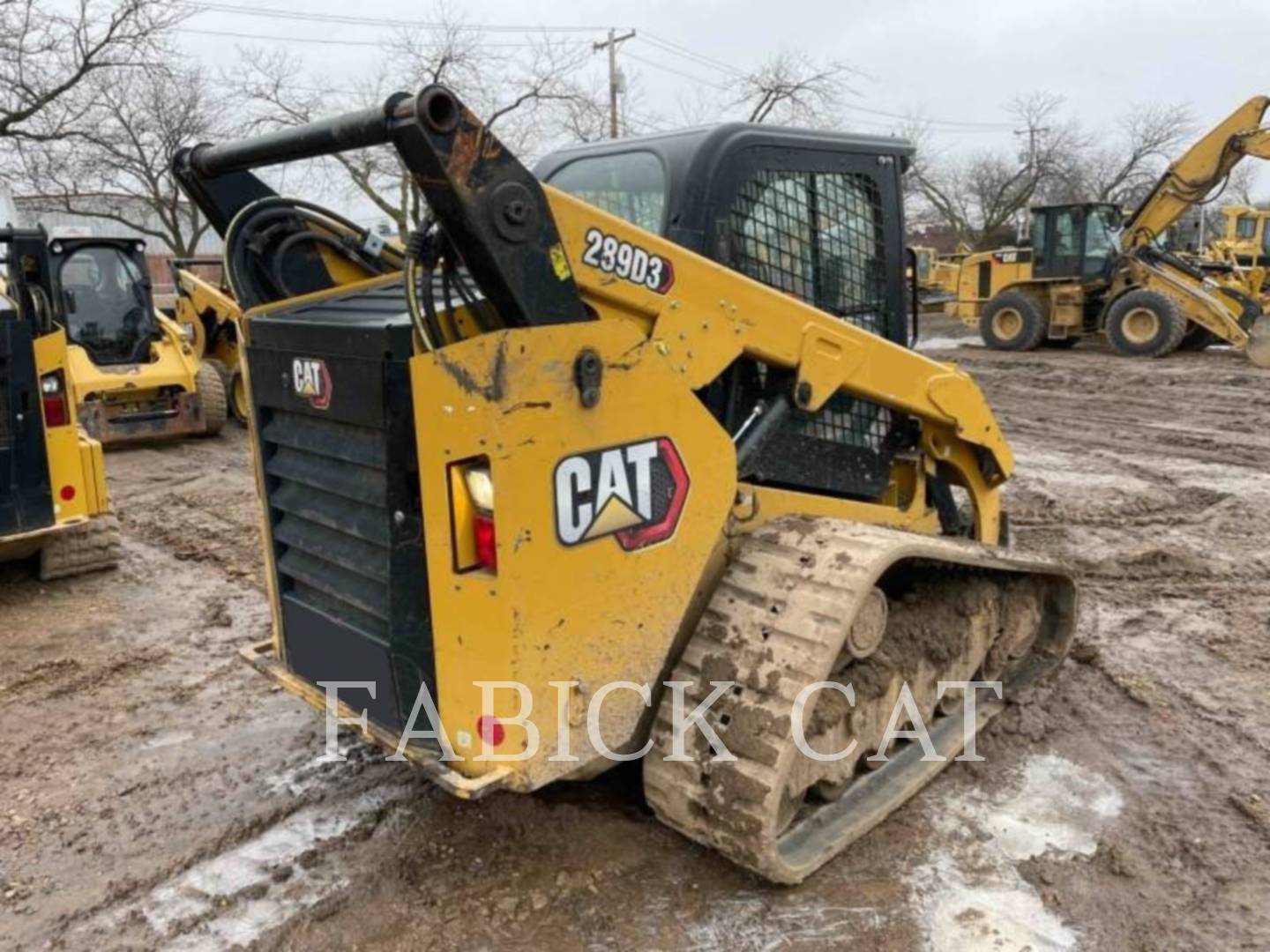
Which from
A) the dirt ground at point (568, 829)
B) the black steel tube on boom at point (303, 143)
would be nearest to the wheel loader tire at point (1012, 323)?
the dirt ground at point (568, 829)

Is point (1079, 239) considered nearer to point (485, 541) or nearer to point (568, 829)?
point (568, 829)

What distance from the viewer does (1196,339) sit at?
1661cm

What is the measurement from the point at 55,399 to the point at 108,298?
20.6 feet

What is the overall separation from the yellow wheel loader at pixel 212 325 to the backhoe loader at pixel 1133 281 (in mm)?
12422

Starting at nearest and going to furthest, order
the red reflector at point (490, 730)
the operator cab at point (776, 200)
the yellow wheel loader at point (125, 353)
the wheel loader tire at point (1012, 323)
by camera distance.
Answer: the red reflector at point (490, 730) < the operator cab at point (776, 200) < the yellow wheel loader at point (125, 353) < the wheel loader tire at point (1012, 323)

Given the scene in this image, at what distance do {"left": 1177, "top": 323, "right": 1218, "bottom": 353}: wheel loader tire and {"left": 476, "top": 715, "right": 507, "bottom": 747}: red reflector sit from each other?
654 inches

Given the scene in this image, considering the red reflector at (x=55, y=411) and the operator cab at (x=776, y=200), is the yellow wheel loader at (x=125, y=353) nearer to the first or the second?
the red reflector at (x=55, y=411)

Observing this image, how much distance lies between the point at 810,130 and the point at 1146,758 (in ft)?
8.30

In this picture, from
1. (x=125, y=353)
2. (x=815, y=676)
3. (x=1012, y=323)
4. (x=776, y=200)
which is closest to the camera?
(x=815, y=676)

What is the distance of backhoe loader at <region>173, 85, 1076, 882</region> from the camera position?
245 centimetres

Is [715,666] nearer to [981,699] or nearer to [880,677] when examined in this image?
[880,677]

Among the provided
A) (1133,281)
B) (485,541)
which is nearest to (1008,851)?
(485,541)

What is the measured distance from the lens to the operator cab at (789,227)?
318 centimetres

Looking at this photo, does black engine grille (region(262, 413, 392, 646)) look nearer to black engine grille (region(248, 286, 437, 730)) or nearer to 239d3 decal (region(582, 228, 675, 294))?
black engine grille (region(248, 286, 437, 730))
